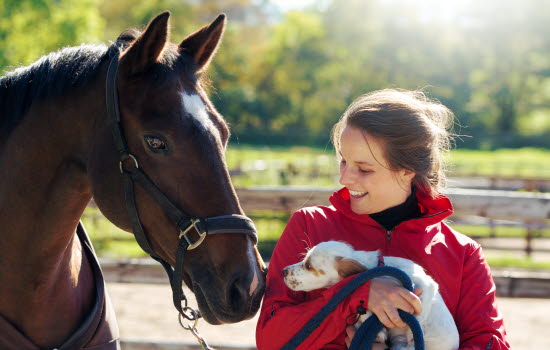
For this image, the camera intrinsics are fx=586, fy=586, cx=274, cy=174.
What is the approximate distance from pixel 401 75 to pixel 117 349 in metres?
37.0

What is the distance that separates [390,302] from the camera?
1.68 metres

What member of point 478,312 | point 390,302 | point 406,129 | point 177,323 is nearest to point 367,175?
point 406,129

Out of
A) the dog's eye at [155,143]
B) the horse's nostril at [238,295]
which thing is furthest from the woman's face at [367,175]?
the dog's eye at [155,143]

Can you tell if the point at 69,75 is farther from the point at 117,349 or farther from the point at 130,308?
the point at 130,308

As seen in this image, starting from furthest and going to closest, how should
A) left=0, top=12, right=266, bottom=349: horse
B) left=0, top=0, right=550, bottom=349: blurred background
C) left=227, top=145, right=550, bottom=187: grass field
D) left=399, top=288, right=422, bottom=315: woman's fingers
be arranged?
left=0, top=0, right=550, bottom=349: blurred background
left=227, top=145, right=550, bottom=187: grass field
left=0, top=12, right=266, bottom=349: horse
left=399, top=288, right=422, bottom=315: woman's fingers

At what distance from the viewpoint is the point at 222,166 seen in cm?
190

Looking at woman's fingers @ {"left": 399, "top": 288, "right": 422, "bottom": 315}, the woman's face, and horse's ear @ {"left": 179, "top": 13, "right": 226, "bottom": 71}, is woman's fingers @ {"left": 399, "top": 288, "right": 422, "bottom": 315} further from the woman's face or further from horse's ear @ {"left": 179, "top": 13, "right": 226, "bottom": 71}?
horse's ear @ {"left": 179, "top": 13, "right": 226, "bottom": 71}

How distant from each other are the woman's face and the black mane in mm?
899

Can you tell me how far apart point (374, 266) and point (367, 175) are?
31cm

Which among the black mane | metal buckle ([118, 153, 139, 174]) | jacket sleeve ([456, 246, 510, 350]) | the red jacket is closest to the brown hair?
the red jacket

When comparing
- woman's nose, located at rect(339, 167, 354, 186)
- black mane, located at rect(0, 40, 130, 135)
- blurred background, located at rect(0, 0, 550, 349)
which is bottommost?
blurred background, located at rect(0, 0, 550, 349)

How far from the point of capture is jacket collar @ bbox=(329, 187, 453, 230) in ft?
6.50

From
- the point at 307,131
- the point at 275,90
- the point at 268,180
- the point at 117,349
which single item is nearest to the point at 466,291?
the point at 117,349

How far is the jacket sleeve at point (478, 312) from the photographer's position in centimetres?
184
